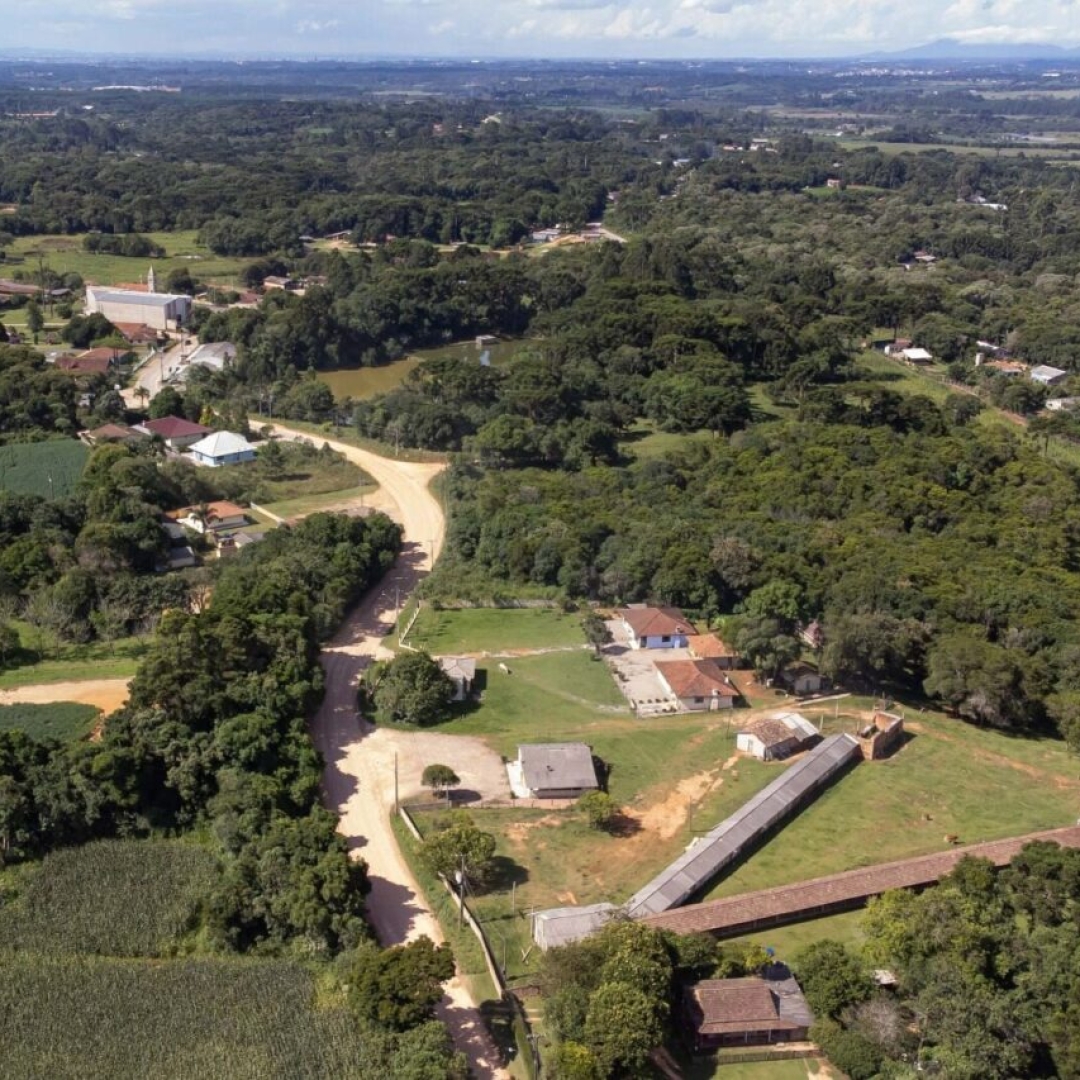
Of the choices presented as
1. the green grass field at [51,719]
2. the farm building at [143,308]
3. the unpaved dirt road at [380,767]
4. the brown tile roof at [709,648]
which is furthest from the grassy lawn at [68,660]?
the farm building at [143,308]

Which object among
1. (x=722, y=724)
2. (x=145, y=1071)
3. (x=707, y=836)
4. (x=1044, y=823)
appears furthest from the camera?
(x=722, y=724)

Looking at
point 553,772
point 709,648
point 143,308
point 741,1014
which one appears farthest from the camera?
point 143,308

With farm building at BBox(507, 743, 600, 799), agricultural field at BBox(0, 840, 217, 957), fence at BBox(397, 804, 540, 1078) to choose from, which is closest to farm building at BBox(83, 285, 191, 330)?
farm building at BBox(507, 743, 600, 799)

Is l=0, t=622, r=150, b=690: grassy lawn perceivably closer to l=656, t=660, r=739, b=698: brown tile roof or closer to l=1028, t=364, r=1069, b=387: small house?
l=656, t=660, r=739, b=698: brown tile roof

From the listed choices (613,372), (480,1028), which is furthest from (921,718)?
(613,372)

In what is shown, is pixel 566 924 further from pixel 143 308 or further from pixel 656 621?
pixel 143 308

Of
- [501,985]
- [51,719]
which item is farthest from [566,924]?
[51,719]

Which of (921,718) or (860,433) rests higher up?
(860,433)

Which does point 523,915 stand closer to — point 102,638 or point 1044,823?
point 1044,823
